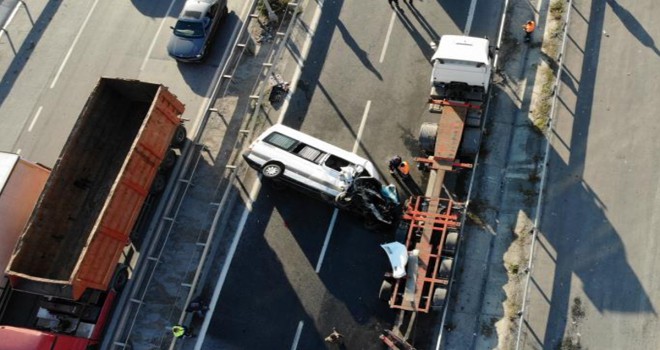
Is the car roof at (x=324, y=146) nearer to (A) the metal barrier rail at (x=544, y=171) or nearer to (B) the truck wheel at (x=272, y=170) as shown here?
(B) the truck wheel at (x=272, y=170)

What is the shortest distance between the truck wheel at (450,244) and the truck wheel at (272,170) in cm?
653

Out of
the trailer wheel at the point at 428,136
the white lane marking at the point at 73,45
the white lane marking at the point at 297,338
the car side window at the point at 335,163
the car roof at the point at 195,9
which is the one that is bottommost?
the white lane marking at the point at 297,338

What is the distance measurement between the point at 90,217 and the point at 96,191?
1101 mm

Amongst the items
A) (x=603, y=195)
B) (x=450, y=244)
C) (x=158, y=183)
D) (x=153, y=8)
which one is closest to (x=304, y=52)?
(x=158, y=183)

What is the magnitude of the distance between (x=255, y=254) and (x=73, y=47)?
15704mm

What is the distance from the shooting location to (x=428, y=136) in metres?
18.8

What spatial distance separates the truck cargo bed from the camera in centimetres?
1738

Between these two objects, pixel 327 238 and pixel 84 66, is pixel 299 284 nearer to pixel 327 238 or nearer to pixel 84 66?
pixel 327 238

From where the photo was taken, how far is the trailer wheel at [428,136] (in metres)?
18.8

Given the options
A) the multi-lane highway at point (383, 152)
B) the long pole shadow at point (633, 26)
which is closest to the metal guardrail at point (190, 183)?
the multi-lane highway at point (383, 152)

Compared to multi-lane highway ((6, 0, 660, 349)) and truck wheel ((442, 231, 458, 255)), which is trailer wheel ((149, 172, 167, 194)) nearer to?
multi-lane highway ((6, 0, 660, 349))

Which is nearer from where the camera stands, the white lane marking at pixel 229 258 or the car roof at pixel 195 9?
the white lane marking at pixel 229 258

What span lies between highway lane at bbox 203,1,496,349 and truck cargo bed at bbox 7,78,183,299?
4416 millimetres

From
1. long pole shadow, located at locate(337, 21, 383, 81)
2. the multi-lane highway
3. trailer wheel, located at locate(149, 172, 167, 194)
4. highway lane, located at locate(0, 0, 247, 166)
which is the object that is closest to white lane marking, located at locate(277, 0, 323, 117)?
the multi-lane highway
